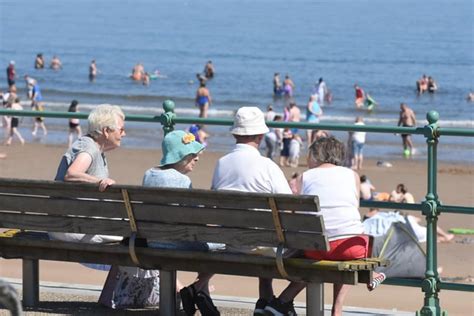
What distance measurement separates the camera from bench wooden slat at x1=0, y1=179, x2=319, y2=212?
5.54 meters

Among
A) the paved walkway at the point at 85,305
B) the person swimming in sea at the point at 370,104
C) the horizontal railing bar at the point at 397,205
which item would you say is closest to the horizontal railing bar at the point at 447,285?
the paved walkway at the point at 85,305

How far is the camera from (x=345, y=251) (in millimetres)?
5859

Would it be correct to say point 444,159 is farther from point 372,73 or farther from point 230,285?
point 372,73

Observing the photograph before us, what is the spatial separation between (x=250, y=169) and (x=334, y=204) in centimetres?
50

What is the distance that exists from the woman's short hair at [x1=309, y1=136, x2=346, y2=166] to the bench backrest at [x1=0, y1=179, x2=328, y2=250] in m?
0.59

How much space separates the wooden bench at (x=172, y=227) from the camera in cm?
566

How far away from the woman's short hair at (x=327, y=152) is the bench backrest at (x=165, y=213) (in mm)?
595

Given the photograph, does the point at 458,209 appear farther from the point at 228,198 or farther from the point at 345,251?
the point at 228,198

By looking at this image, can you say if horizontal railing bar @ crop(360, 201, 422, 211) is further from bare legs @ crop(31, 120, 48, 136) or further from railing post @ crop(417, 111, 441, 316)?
bare legs @ crop(31, 120, 48, 136)

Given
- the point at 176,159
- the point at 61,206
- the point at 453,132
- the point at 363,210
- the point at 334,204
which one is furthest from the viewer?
the point at 363,210

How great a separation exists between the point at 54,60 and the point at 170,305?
56.2 meters

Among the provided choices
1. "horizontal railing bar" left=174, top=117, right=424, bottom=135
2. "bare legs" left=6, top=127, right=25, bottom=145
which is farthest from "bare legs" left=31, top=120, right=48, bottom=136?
"horizontal railing bar" left=174, top=117, right=424, bottom=135

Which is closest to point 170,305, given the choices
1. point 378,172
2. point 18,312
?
point 18,312

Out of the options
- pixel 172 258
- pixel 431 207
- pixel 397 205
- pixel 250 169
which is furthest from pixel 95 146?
pixel 431 207
